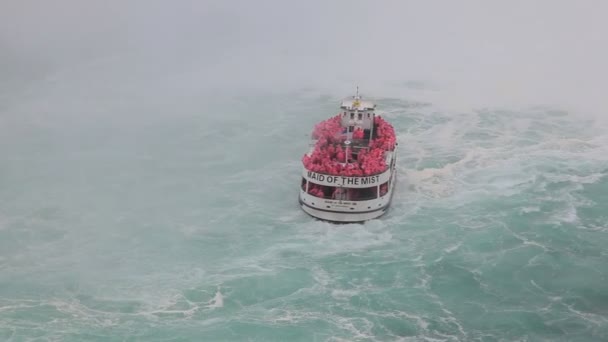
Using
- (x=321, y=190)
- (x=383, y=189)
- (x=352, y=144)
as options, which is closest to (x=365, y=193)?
(x=383, y=189)

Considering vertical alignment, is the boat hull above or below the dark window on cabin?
below

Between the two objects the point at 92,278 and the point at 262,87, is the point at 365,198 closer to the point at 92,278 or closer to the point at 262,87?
the point at 92,278

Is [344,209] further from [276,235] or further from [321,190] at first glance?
[276,235]

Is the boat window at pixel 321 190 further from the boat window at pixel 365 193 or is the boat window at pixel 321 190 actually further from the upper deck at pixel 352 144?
the boat window at pixel 365 193

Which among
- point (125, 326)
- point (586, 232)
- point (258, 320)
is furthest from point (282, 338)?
point (586, 232)

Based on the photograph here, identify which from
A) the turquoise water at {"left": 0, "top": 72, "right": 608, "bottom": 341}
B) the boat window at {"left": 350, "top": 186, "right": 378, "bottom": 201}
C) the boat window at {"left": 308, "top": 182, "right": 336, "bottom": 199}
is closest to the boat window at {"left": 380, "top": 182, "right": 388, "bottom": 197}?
the boat window at {"left": 350, "top": 186, "right": 378, "bottom": 201}

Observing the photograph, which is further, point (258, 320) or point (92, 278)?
point (92, 278)

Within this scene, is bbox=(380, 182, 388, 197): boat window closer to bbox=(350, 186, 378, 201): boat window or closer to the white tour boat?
the white tour boat

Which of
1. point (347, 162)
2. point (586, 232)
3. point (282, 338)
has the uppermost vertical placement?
point (347, 162)
